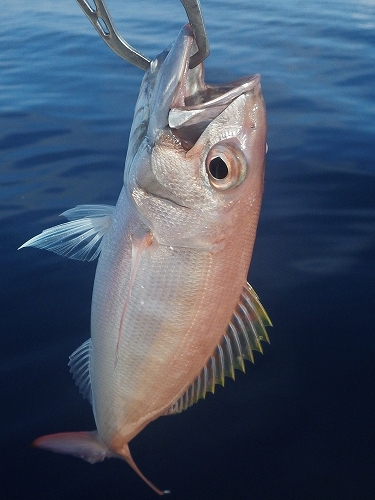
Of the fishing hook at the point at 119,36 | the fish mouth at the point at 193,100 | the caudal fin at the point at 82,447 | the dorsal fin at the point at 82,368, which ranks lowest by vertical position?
the caudal fin at the point at 82,447

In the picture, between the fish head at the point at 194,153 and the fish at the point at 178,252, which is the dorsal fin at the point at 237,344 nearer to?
the fish at the point at 178,252

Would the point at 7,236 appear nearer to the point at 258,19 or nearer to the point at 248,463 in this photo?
the point at 248,463

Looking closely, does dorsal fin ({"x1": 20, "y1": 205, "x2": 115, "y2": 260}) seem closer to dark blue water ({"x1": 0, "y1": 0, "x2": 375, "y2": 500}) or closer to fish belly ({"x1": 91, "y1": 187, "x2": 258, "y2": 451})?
fish belly ({"x1": 91, "y1": 187, "x2": 258, "y2": 451})

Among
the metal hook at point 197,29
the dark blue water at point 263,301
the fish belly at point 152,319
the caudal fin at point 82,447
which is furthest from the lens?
the dark blue water at point 263,301

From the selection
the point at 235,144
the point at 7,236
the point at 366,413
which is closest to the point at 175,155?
the point at 235,144

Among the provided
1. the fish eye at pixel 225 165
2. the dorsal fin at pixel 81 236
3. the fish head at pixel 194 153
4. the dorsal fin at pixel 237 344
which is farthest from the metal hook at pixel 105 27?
the dorsal fin at pixel 237 344

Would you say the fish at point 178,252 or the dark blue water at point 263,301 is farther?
the dark blue water at point 263,301

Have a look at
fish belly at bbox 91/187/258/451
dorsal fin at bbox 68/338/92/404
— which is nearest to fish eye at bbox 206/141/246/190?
fish belly at bbox 91/187/258/451
